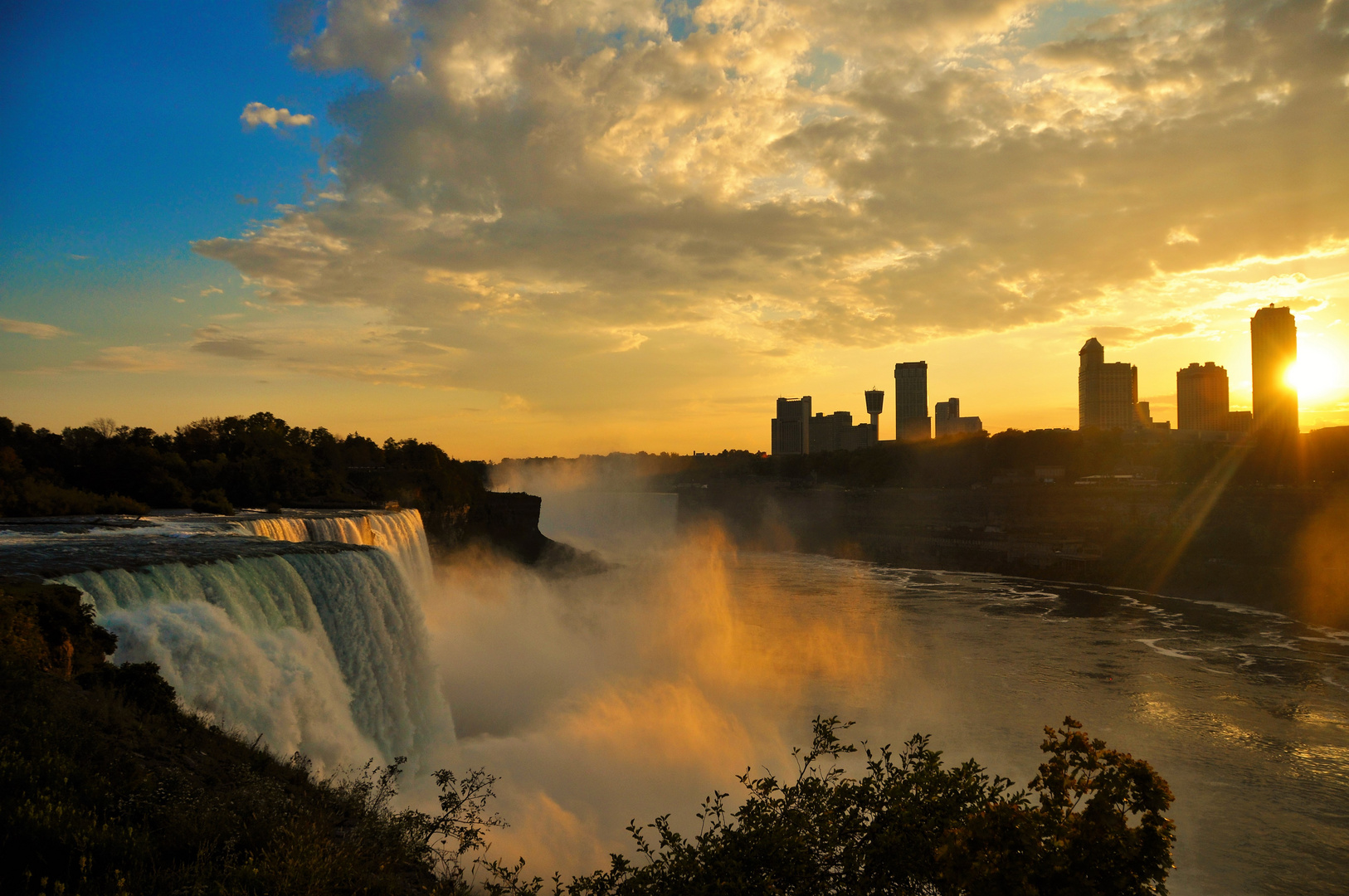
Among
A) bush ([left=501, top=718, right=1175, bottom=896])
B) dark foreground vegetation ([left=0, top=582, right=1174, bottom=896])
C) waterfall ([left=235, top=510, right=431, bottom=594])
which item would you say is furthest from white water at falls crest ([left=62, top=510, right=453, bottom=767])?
bush ([left=501, top=718, right=1175, bottom=896])

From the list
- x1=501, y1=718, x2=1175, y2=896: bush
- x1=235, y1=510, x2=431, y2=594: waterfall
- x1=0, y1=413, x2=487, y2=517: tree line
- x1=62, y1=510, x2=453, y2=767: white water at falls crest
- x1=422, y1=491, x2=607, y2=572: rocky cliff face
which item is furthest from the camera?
x1=422, y1=491, x2=607, y2=572: rocky cliff face

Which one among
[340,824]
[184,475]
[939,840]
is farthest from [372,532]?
[939,840]

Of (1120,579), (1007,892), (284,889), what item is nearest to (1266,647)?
(1120,579)

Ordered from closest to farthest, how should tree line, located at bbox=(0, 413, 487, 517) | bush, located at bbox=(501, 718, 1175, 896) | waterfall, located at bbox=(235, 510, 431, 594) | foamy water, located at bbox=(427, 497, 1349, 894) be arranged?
bush, located at bbox=(501, 718, 1175, 896) < foamy water, located at bbox=(427, 497, 1349, 894) < waterfall, located at bbox=(235, 510, 431, 594) < tree line, located at bbox=(0, 413, 487, 517)

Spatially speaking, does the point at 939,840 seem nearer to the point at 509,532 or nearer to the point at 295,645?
the point at 295,645

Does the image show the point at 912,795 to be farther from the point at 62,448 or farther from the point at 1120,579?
the point at 1120,579

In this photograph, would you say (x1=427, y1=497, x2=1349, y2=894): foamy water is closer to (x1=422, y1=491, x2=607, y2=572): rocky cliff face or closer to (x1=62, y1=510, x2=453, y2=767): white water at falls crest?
(x1=62, y1=510, x2=453, y2=767): white water at falls crest
